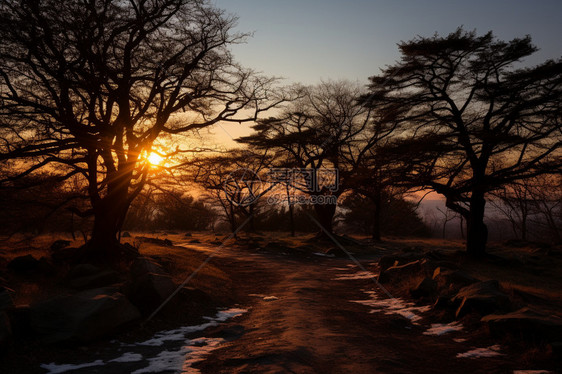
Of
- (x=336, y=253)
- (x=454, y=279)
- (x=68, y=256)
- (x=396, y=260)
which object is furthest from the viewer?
(x=336, y=253)

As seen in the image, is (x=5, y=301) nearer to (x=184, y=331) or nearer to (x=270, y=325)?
(x=184, y=331)

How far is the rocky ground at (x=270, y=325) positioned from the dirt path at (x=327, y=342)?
29 millimetres

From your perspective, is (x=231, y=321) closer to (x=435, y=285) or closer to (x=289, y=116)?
(x=435, y=285)

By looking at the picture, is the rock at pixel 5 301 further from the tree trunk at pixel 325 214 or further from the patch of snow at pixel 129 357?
the tree trunk at pixel 325 214

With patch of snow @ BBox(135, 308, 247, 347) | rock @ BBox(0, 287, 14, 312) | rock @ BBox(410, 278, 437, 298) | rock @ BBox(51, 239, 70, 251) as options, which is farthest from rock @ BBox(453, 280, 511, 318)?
rock @ BBox(51, 239, 70, 251)

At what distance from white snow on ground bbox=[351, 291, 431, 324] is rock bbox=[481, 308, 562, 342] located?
1.88 meters

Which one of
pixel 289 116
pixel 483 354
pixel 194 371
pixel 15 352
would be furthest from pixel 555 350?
pixel 289 116

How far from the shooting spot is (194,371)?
16.8 feet

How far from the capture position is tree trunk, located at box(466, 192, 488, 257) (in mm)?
17812

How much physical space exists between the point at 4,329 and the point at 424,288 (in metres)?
8.72

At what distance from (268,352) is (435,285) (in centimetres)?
569

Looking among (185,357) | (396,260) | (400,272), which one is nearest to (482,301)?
(400,272)

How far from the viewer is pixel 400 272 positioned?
12.3 metres

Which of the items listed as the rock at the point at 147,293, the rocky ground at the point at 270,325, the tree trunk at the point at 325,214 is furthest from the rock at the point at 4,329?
the tree trunk at the point at 325,214
